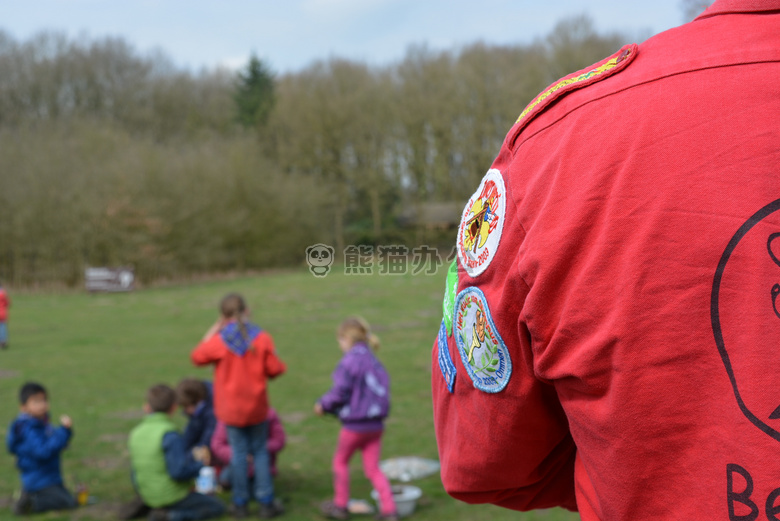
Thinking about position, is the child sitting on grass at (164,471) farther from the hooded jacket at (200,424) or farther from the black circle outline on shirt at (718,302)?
the black circle outline on shirt at (718,302)

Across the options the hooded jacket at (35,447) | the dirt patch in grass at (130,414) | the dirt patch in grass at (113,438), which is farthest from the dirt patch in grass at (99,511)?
the dirt patch in grass at (130,414)

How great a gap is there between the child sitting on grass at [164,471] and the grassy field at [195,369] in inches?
20.6

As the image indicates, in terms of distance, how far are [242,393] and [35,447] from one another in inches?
66.5

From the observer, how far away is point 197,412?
579 centimetres

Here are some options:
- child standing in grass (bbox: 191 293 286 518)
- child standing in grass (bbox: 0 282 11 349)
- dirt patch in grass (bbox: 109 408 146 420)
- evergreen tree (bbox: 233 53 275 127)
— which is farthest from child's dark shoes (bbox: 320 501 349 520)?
evergreen tree (bbox: 233 53 275 127)

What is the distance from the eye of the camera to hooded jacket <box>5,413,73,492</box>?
5188 millimetres

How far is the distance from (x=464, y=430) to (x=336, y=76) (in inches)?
1617

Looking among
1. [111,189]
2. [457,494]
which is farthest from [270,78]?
[457,494]

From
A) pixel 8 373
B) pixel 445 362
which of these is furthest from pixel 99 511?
pixel 8 373

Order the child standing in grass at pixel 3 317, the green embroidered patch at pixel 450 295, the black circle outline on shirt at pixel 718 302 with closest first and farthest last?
1. the black circle outline on shirt at pixel 718 302
2. the green embroidered patch at pixel 450 295
3. the child standing in grass at pixel 3 317

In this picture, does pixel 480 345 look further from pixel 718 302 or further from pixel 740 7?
pixel 740 7

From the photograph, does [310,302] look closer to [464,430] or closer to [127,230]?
[127,230]

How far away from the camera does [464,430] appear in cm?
107

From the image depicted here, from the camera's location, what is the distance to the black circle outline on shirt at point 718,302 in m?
0.70
